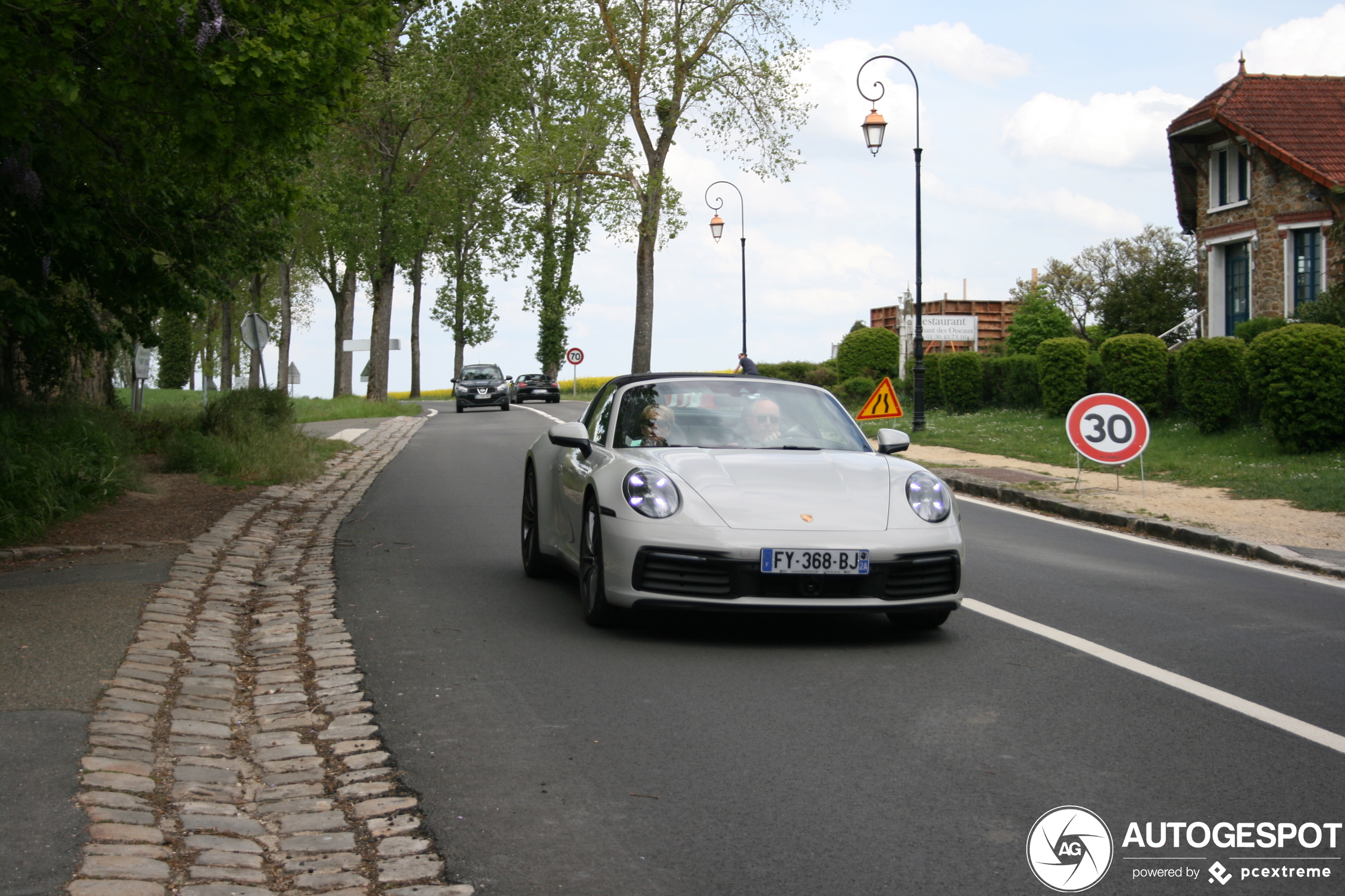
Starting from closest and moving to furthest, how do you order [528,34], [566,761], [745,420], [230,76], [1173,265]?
[566,761], [745,420], [230,76], [528,34], [1173,265]

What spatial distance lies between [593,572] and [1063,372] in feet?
71.3

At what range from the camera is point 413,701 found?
5.64 metres

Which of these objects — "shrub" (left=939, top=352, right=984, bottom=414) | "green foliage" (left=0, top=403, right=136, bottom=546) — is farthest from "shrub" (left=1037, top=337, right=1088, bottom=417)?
"green foliage" (left=0, top=403, right=136, bottom=546)

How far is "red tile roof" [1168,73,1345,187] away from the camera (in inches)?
1289

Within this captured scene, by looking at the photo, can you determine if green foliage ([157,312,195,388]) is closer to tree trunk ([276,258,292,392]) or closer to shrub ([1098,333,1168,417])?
tree trunk ([276,258,292,392])

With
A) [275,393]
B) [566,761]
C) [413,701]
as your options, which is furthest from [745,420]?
[275,393]

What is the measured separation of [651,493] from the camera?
22.4 ft

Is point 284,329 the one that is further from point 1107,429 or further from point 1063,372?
point 1107,429

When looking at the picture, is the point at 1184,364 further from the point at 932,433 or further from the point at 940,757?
the point at 940,757

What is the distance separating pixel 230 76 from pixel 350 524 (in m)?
4.51

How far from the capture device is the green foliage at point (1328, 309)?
908 inches

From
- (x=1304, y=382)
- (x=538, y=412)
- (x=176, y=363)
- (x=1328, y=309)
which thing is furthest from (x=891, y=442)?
(x=176, y=363)

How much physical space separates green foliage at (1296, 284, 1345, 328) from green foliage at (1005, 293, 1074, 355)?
1307 inches

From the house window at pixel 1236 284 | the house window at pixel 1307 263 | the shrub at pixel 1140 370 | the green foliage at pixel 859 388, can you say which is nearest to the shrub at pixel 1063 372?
the shrub at pixel 1140 370
